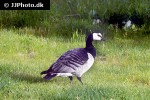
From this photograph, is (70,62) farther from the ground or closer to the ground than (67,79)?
farther from the ground

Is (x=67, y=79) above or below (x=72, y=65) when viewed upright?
below

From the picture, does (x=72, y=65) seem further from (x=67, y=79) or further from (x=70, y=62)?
(x=67, y=79)

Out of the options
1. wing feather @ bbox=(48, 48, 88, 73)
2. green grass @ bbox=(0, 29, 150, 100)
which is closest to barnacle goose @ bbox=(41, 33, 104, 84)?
wing feather @ bbox=(48, 48, 88, 73)

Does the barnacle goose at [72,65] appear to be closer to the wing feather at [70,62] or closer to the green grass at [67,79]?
the wing feather at [70,62]

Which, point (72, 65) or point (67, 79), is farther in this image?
point (67, 79)

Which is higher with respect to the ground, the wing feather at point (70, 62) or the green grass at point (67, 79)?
the wing feather at point (70, 62)

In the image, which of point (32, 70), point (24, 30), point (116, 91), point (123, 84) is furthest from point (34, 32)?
point (116, 91)

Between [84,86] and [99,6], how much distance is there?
6.66 metres

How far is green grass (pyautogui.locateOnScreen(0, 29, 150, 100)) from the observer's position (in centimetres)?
739

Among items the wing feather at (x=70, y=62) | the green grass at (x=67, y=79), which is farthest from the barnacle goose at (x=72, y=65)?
the green grass at (x=67, y=79)

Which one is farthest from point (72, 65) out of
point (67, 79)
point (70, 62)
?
point (67, 79)

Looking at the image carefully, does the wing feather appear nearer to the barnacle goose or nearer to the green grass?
the barnacle goose

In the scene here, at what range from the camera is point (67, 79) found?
8.97 meters

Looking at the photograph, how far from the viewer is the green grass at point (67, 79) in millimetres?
7387
